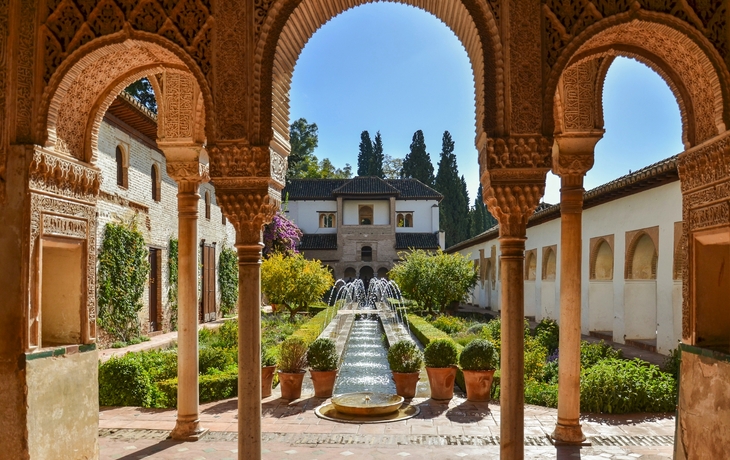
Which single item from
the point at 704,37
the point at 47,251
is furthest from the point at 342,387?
the point at 704,37

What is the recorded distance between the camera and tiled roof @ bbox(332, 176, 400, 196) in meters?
45.5

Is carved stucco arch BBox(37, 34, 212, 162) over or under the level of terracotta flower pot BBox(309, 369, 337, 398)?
over

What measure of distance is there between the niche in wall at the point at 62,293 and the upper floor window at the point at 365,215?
40311 millimetres

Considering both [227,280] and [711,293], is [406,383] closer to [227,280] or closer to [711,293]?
[711,293]

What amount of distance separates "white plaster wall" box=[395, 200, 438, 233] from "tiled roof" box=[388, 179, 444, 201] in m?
0.47

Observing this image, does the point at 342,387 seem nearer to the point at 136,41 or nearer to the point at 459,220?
the point at 136,41

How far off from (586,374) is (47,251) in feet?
24.8

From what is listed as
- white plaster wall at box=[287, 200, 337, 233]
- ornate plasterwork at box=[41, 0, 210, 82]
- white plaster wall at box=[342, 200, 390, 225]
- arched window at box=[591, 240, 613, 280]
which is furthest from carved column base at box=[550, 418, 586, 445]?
white plaster wall at box=[287, 200, 337, 233]

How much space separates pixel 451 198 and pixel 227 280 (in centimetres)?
3072

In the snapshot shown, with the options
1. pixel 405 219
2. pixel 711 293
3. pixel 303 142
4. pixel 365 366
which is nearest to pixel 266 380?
pixel 365 366

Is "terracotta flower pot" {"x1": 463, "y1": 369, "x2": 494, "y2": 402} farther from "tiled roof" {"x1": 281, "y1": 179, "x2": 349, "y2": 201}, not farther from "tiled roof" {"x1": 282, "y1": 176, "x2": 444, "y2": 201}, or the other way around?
"tiled roof" {"x1": 281, "y1": 179, "x2": 349, "y2": 201}

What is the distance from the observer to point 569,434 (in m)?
6.97

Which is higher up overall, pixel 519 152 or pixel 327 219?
pixel 327 219

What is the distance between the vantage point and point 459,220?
2021 inches
